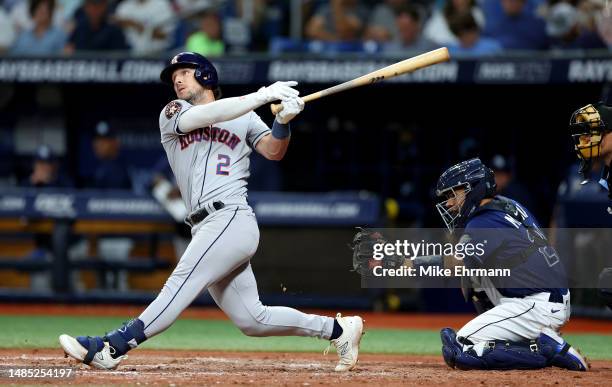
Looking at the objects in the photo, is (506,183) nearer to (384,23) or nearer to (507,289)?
(384,23)

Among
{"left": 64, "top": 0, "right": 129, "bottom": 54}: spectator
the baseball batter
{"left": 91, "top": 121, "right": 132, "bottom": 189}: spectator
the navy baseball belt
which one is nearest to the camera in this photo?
the baseball batter

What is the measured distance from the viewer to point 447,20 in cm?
1102

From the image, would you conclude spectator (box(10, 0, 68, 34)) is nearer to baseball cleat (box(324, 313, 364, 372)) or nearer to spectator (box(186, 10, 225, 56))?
spectator (box(186, 10, 225, 56))

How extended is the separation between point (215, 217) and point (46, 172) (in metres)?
6.40

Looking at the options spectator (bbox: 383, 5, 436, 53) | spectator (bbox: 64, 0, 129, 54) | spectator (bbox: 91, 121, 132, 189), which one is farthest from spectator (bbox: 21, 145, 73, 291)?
spectator (bbox: 383, 5, 436, 53)

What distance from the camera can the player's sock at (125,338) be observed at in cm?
517

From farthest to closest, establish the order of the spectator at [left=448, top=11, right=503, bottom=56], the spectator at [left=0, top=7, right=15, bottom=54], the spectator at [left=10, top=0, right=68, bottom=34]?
the spectator at [left=0, top=7, right=15, bottom=54]
the spectator at [left=10, top=0, right=68, bottom=34]
the spectator at [left=448, top=11, right=503, bottom=56]

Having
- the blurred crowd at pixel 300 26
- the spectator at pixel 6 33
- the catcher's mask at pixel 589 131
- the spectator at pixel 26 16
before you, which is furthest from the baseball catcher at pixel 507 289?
the spectator at pixel 6 33

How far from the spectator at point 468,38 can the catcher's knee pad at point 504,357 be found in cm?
565

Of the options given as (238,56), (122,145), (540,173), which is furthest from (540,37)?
(122,145)

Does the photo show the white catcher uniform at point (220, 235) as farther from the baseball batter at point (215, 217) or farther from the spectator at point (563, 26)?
the spectator at point (563, 26)

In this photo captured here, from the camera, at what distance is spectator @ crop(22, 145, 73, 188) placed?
446 inches

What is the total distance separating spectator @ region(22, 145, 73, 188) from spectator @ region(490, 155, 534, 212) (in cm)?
450

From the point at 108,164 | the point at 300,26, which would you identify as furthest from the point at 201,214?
the point at 300,26
